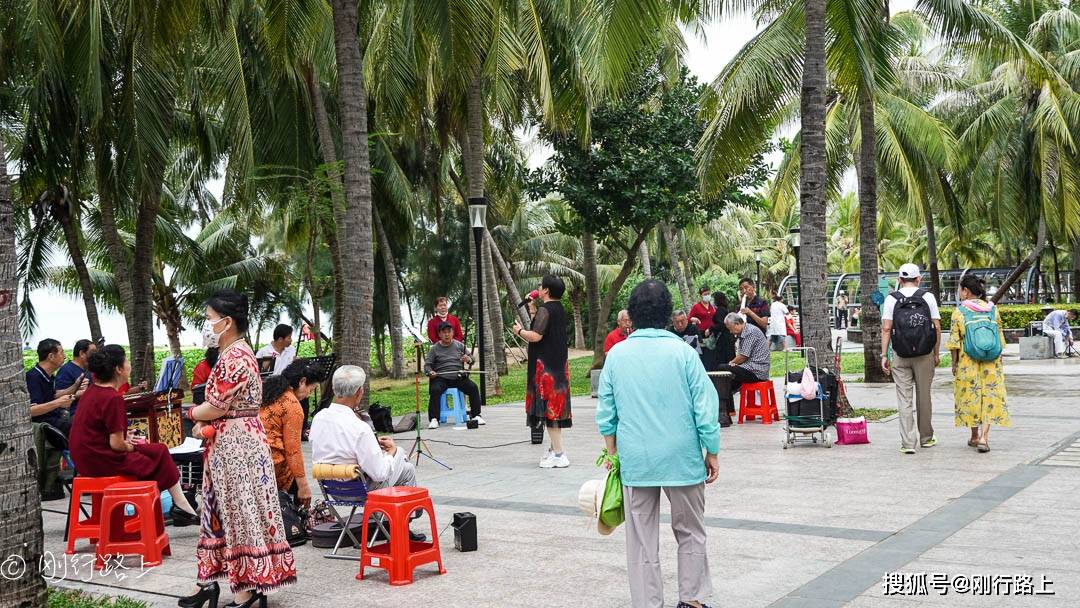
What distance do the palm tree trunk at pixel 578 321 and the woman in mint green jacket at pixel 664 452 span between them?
132 feet

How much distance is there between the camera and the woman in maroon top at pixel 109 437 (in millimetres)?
6648

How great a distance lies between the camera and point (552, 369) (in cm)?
995

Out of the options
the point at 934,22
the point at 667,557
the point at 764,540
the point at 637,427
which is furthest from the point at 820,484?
the point at 934,22

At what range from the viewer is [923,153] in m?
23.7

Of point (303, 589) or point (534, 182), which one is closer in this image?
point (303, 589)

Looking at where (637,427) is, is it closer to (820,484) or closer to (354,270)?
(820,484)

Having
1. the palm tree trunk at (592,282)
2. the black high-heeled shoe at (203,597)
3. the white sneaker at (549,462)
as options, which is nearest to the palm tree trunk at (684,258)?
the palm tree trunk at (592,282)

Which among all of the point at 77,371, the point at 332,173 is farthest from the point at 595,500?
the point at 332,173

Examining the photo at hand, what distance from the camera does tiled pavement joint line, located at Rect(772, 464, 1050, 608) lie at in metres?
5.10

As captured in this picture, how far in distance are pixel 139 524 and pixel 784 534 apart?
4184mm

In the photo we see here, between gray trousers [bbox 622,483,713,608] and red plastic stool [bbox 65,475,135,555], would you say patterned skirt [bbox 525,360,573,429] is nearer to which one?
red plastic stool [bbox 65,475,135,555]

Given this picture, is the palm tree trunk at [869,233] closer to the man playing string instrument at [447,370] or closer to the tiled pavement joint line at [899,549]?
the man playing string instrument at [447,370]

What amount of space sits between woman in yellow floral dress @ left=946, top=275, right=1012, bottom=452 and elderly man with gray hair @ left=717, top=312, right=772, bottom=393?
3.23 m

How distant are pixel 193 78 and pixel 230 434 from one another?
1759 centimetres
